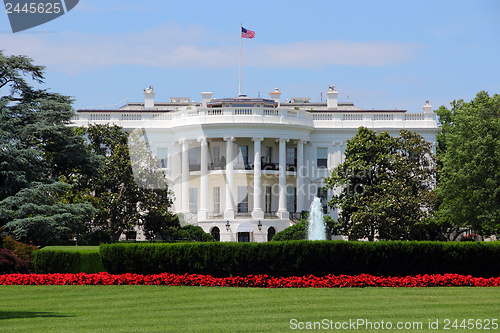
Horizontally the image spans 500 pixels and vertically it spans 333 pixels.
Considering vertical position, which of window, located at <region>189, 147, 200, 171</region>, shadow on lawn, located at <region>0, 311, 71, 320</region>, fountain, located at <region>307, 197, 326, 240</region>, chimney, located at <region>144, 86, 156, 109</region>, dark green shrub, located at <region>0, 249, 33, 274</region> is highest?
chimney, located at <region>144, 86, 156, 109</region>

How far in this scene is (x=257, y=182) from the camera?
59594 mm

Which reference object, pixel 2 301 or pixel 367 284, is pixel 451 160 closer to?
pixel 367 284

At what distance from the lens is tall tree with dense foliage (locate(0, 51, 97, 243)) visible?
31234mm

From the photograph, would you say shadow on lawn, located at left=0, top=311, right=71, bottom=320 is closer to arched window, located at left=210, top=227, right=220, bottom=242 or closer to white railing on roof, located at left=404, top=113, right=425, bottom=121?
arched window, located at left=210, top=227, right=220, bottom=242

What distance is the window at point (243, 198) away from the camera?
6084cm

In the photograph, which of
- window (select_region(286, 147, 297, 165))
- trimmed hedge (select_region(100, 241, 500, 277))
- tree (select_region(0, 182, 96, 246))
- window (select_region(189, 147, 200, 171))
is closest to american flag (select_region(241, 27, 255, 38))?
window (select_region(286, 147, 297, 165))

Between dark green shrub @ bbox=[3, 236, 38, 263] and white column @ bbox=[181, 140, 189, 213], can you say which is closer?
dark green shrub @ bbox=[3, 236, 38, 263]

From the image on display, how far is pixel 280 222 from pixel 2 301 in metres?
39.1

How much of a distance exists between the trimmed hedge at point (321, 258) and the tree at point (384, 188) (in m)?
24.1

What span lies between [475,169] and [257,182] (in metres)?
21.1

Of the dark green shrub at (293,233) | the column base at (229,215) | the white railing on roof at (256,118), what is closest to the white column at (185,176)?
the white railing on roof at (256,118)

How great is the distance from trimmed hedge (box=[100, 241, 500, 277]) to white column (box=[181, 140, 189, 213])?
34.0 metres

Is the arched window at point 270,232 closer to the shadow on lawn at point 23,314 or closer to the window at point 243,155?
the window at point 243,155

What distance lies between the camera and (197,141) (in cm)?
6159
